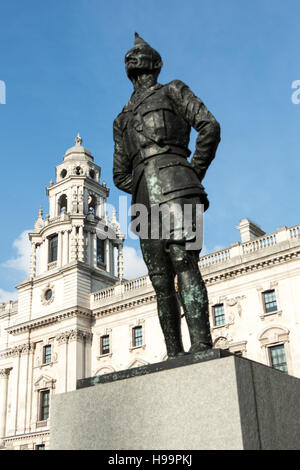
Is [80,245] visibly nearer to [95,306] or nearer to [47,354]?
[95,306]

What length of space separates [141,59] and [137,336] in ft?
105

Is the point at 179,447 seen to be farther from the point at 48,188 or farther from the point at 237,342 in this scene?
the point at 48,188

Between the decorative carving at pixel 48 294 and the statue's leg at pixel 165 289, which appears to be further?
the decorative carving at pixel 48 294

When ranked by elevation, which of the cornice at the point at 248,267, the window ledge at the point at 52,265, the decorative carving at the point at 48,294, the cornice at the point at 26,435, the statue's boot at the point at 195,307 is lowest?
the statue's boot at the point at 195,307

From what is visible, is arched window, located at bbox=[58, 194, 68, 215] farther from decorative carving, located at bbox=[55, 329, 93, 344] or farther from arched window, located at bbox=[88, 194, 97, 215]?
decorative carving, located at bbox=[55, 329, 93, 344]

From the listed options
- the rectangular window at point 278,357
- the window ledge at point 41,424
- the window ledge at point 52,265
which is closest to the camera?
the rectangular window at point 278,357

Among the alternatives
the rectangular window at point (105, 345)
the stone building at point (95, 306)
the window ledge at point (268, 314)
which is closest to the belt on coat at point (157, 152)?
the stone building at point (95, 306)

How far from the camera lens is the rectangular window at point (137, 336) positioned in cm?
3653

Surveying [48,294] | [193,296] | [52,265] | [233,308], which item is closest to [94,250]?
[52,265]

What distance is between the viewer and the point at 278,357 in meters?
29.4

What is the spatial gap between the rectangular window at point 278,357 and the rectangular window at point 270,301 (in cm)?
205

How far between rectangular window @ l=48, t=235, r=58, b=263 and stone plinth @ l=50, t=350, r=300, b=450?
40882 mm

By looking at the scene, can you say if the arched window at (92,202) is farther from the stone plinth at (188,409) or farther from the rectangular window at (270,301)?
the stone plinth at (188,409)
